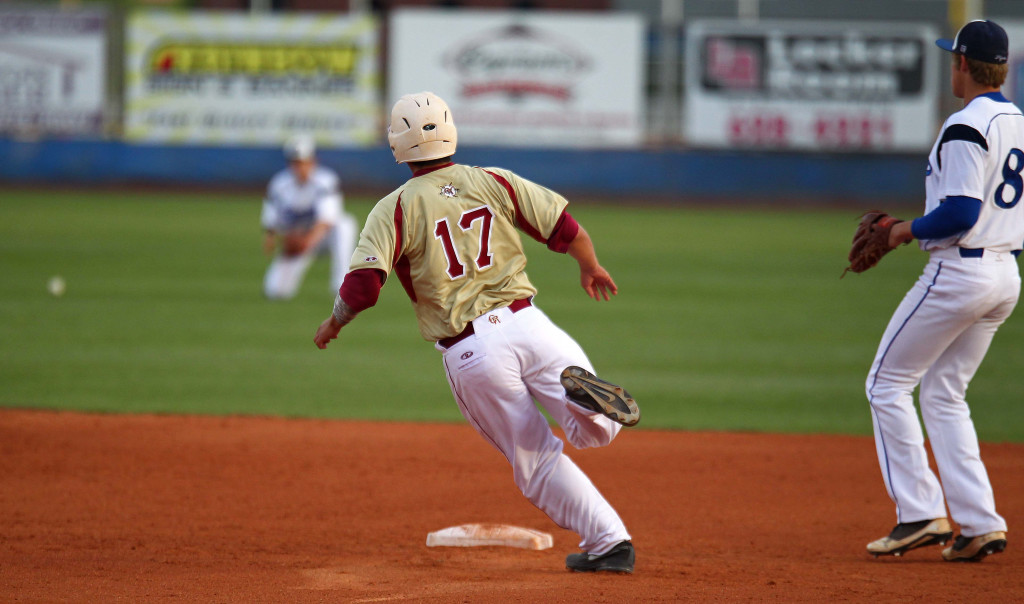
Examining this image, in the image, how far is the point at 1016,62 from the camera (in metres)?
26.2

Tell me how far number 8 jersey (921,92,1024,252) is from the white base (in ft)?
7.24

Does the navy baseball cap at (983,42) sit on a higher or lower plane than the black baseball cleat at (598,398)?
higher

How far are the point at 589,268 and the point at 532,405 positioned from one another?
64 centimetres

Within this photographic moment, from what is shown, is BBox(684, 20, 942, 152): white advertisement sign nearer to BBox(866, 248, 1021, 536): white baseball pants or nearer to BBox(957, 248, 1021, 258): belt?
BBox(866, 248, 1021, 536): white baseball pants

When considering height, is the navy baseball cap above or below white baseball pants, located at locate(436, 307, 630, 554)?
above

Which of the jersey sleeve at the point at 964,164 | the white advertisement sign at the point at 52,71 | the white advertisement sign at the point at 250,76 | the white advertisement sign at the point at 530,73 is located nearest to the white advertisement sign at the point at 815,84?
the white advertisement sign at the point at 530,73

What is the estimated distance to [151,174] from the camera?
2678 centimetres

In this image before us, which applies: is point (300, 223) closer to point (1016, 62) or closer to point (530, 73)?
point (530, 73)

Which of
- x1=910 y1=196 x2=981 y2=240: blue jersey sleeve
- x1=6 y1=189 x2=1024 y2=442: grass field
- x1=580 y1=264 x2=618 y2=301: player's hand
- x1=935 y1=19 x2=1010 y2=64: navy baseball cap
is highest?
x1=935 y1=19 x2=1010 y2=64: navy baseball cap

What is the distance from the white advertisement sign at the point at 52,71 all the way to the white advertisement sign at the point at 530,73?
7.44 m

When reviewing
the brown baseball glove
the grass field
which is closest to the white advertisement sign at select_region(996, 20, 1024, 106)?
the grass field

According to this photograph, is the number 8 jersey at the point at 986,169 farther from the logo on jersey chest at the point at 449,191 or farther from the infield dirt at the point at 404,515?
the logo on jersey chest at the point at 449,191

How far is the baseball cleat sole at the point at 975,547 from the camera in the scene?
4.70 metres

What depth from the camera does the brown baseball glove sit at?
4.73 metres
